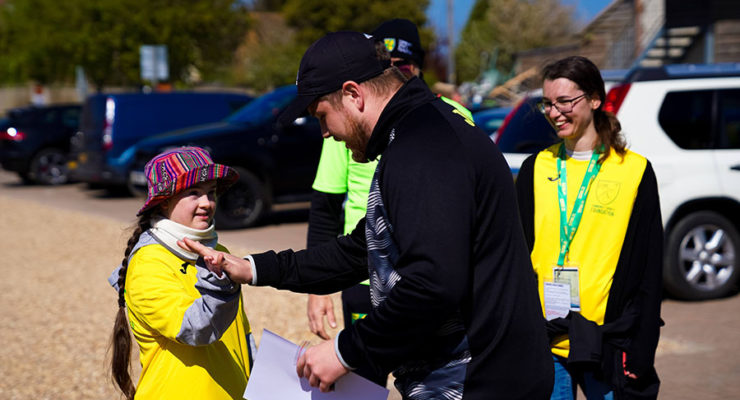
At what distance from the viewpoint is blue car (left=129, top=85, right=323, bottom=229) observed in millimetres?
11477

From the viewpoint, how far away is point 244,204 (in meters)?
11.6

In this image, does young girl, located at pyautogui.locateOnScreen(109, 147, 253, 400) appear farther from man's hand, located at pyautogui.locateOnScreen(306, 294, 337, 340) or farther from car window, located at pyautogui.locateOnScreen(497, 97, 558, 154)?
car window, located at pyautogui.locateOnScreen(497, 97, 558, 154)

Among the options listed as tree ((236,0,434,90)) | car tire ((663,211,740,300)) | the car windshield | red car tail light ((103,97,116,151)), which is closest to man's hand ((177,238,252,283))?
car tire ((663,211,740,300))

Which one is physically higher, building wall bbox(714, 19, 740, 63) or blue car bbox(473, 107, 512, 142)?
building wall bbox(714, 19, 740, 63)

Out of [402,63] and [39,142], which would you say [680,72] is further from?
[39,142]

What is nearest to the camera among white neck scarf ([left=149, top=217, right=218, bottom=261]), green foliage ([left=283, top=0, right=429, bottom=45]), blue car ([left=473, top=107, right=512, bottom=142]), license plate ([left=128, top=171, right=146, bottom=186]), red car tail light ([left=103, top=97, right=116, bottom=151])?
white neck scarf ([left=149, top=217, right=218, bottom=261])

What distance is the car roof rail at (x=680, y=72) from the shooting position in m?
7.07

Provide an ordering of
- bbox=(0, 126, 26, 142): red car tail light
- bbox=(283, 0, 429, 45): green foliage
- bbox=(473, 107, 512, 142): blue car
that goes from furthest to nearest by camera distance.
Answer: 1. bbox=(283, 0, 429, 45): green foliage
2. bbox=(0, 126, 26, 142): red car tail light
3. bbox=(473, 107, 512, 142): blue car

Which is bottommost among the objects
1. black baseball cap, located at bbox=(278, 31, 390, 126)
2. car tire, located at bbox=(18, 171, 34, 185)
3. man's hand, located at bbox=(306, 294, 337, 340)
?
car tire, located at bbox=(18, 171, 34, 185)

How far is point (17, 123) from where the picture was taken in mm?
18703

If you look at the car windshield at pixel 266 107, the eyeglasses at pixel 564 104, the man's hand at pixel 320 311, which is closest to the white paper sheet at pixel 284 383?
the man's hand at pixel 320 311

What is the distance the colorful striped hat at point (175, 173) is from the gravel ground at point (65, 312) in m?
0.48

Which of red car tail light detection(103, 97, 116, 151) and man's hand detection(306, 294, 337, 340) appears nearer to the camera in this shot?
man's hand detection(306, 294, 337, 340)

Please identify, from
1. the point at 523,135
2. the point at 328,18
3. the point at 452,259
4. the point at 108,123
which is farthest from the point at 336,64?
the point at 328,18
